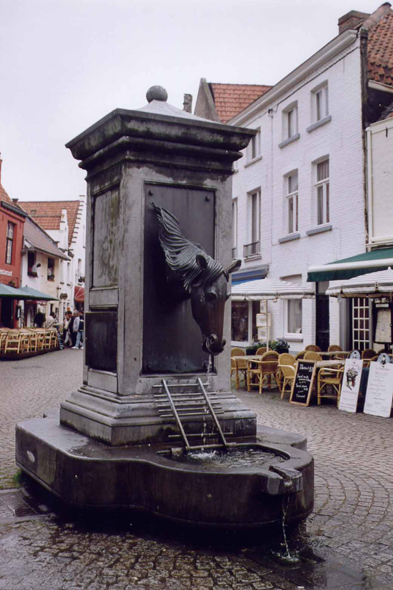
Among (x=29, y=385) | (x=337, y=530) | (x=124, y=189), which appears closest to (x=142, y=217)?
(x=124, y=189)

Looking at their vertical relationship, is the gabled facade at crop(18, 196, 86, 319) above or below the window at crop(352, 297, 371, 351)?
above

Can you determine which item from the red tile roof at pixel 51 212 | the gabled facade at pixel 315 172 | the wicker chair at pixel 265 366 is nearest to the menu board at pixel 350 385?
the wicker chair at pixel 265 366

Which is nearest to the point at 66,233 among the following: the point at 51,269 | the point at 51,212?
the point at 51,212

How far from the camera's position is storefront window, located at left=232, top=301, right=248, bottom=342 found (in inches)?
949

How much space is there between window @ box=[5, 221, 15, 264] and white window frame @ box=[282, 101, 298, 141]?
53.7 ft

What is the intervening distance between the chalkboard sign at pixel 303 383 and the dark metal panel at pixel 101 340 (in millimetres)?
6636

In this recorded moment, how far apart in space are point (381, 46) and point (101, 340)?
1643cm

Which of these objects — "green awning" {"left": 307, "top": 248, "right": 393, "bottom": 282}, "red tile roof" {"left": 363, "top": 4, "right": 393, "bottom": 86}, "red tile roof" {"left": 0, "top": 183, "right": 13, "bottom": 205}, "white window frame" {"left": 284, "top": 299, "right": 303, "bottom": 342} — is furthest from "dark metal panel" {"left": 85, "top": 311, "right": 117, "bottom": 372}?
"red tile roof" {"left": 0, "top": 183, "right": 13, "bottom": 205}

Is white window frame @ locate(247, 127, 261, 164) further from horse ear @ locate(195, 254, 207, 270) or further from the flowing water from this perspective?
the flowing water

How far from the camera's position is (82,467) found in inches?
149

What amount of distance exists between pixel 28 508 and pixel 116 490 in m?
0.84

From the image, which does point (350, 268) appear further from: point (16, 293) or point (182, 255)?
point (16, 293)

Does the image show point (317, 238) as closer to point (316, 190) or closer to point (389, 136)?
point (316, 190)

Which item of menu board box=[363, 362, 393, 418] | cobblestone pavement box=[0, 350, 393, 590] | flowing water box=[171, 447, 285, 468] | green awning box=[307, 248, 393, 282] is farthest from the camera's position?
green awning box=[307, 248, 393, 282]
